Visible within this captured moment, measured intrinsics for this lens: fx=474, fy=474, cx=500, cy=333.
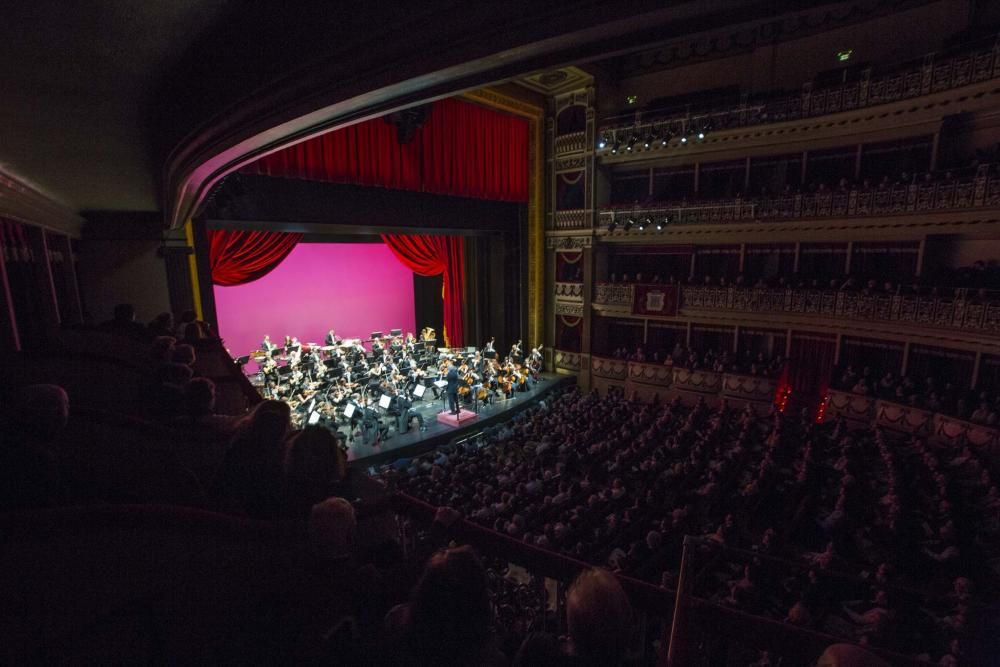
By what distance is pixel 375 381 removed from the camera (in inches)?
417

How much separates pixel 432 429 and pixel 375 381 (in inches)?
67.1

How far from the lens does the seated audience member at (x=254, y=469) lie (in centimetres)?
213

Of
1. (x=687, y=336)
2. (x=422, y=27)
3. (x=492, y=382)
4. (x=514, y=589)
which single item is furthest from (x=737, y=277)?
(x=422, y=27)

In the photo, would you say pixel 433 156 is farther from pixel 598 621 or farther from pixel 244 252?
pixel 598 621

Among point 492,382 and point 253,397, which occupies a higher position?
point 253,397

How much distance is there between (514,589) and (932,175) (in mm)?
11872

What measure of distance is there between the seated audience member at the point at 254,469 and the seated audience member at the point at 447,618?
1000mm

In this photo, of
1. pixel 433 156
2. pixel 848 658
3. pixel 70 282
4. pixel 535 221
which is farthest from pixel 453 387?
pixel 848 658

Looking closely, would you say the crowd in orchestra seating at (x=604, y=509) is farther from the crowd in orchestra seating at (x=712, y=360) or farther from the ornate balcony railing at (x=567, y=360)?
the ornate balcony railing at (x=567, y=360)

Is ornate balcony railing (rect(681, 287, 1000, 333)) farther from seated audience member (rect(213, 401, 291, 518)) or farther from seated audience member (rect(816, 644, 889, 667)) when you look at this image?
seated audience member (rect(213, 401, 291, 518))

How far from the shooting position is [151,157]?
3359 millimetres

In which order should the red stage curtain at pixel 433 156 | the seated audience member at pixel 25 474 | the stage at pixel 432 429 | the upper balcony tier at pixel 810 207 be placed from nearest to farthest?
the seated audience member at pixel 25 474
the upper balcony tier at pixel 810 207
the stage at pixel 432 429
the red stage curtain at pixel 433 156

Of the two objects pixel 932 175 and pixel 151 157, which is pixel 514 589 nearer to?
pixel 151 157

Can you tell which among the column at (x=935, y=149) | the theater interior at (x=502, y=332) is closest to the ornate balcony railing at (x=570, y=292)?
the theater interior at (x=502, y=332)
